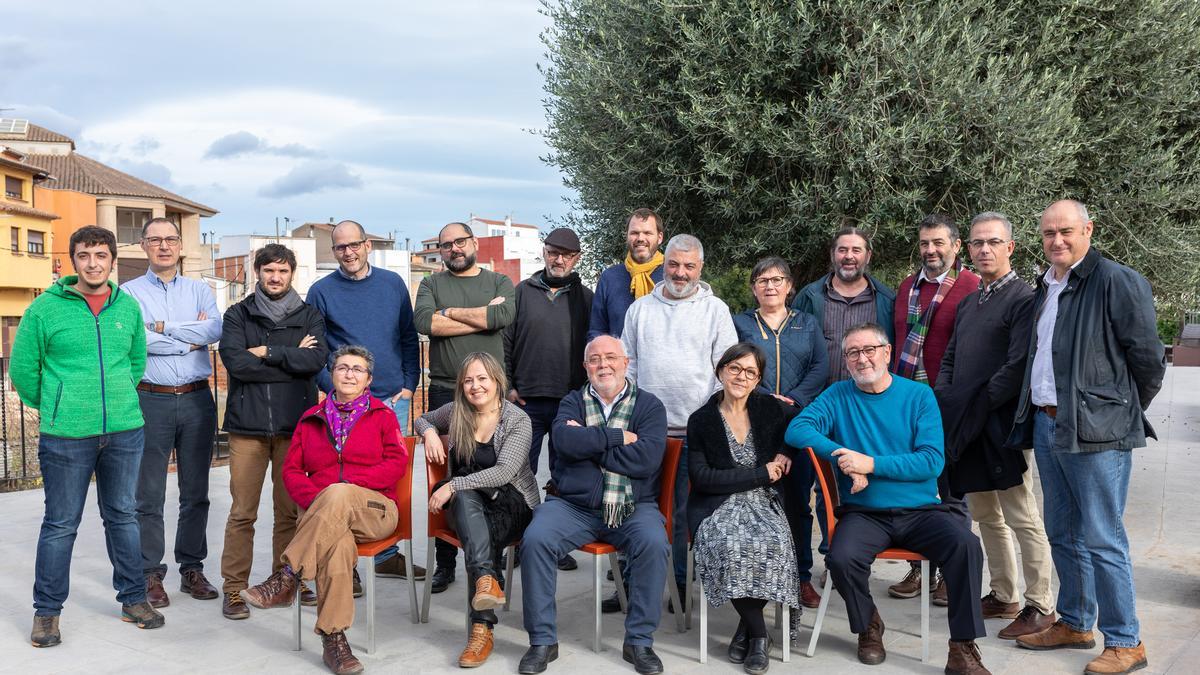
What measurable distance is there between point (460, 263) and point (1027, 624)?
349 centimetres

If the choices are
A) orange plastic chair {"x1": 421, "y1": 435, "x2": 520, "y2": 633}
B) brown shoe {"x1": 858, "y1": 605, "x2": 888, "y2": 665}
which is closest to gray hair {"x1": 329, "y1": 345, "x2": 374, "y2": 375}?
orange plastic chair {"x1": 421, "y1": 435, "x2": 520, "y2": 633}

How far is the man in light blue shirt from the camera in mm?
4820

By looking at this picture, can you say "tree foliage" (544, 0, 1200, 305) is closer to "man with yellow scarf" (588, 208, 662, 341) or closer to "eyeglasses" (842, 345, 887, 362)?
"man with yellow scarf" (588, 208, 662, 341)

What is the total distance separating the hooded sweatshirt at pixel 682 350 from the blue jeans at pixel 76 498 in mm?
2555

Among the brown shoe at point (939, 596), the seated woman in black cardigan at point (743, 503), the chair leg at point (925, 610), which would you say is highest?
the seated woman in black cardigan at point (743, 503)

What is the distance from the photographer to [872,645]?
4105 mm

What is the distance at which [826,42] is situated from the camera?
635cm

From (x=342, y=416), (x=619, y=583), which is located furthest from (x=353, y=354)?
(x=619, y=583)

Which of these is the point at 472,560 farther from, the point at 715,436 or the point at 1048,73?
the point at 1048,73

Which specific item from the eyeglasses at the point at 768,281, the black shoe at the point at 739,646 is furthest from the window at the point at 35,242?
the black shoe at the point at 739,646

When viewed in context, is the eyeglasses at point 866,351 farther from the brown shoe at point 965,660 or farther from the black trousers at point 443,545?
the black trousers at point 443,545

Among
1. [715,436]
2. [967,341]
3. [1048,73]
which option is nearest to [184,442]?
[715,436]

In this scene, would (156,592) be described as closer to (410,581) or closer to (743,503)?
(410,581)

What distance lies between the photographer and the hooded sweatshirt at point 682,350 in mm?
4777
